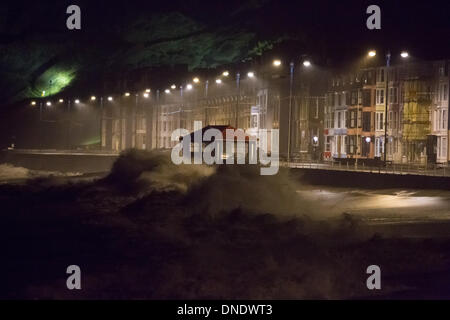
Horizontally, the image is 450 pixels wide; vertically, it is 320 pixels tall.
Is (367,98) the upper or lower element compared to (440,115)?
upper

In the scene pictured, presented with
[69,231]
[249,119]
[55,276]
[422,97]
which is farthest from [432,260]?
[249,119]

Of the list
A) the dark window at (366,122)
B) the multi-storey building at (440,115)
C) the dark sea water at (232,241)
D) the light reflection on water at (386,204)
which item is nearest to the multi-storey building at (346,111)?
the multi-storey building at (440,115)

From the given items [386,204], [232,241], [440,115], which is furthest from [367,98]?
[232,241]

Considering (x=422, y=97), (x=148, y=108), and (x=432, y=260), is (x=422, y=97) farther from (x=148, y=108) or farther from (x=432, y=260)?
(x=148, y=108)

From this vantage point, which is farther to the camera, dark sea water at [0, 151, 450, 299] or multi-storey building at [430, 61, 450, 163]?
multi-storey building at [430, 61, 450, 163]

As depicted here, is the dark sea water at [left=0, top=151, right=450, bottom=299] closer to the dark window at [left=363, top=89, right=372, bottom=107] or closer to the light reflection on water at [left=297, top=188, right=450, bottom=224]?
the light reflection on water at [left=297, top=188, right=450, bottom=224]

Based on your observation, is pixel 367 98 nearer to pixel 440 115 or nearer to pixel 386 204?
pixel 440 115

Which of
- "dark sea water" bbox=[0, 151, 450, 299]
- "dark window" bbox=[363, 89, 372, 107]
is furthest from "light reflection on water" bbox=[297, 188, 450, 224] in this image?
"dark window" bbox=[363, 89, 372, 107]

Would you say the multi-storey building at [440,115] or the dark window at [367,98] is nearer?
the multi-storey building at [440,115]

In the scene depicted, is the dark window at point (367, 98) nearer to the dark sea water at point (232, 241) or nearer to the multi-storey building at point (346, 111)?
the multi-storey building at point (346, 111)

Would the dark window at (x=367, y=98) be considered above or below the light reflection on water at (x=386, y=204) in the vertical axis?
above

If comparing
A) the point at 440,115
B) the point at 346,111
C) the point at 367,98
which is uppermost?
the point at 367,98

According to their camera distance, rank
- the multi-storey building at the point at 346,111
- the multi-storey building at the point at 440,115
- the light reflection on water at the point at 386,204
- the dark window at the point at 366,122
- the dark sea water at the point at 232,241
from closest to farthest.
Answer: the dark sea water at the point at 232,241 < the light reflection on water at the point at 386,204 < the multi-storey building at the point at 440,115 < the multi-storey building at the point at 346,111 < the dark window at the point at 366,122

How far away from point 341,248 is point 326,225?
24.8 feet
